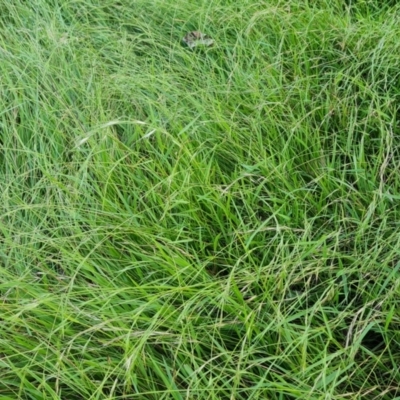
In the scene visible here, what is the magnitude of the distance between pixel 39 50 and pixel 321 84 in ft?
2.95

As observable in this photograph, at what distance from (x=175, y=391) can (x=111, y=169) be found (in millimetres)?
616

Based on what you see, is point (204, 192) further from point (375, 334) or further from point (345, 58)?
point (345, 58)

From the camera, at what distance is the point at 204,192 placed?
62.5 inches

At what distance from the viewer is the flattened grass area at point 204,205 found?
1279 mm

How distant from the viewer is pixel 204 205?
1592 millimetres

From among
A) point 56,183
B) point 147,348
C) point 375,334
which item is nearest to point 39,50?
point 56,183

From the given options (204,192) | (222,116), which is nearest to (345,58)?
(222,116)

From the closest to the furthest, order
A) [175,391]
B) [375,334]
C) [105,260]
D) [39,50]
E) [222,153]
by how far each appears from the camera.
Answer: [175,391], [375,334], [105,260], [222,153], [39,50]

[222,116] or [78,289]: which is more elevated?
[222,116]

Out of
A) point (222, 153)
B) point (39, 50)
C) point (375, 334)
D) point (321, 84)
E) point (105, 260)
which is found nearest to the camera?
point (375, 334)

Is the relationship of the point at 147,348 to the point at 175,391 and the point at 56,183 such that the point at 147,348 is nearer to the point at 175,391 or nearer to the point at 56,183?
the point at 175,391

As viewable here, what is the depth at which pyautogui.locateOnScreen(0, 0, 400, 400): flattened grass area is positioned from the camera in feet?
4.20

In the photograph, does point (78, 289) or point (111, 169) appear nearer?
point (78, 289)

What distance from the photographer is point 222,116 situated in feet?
5.81
